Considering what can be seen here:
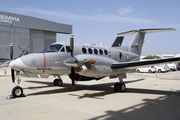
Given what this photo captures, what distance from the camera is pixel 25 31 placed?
65.0 meters

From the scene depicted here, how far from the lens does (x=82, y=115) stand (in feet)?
19.7

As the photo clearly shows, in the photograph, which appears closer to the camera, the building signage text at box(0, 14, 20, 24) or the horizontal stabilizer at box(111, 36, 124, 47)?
the horizontal stabilizer at box(111, 36, 124, 47)

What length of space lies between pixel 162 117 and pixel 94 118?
233 centimetres

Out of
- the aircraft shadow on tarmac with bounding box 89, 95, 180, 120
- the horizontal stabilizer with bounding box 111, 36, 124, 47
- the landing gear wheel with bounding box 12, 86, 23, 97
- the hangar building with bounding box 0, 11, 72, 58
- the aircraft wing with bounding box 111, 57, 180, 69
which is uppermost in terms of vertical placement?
the hangar building with bounding box 0, 11, 72, 58

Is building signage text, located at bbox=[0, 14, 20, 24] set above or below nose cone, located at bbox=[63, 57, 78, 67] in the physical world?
above

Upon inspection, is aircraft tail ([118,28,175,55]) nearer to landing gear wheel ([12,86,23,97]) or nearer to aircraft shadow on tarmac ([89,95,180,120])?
aircraft shadow on tarmac ([89,95,180,120])

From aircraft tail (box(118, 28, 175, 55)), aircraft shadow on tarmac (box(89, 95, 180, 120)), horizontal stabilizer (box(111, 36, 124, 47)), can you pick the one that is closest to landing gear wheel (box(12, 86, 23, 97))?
aircraft shadow on tarmac (box(89, 95, 180, 120))

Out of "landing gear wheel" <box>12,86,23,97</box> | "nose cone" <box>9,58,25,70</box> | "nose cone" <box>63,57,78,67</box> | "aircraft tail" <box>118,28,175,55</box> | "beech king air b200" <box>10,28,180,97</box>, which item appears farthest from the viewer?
"aircraft tail" <box>118,28,175,55</box>

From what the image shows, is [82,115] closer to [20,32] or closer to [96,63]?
[96,63]

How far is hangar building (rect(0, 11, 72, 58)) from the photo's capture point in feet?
195

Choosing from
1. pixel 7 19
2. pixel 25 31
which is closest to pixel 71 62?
pixel 7 19

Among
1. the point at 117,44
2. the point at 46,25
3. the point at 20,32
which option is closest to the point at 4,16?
the point at 20,32

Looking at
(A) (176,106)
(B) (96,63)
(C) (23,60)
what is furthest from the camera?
(B) (96,63)

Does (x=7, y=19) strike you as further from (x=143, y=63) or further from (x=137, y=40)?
(x=143, y=63)
